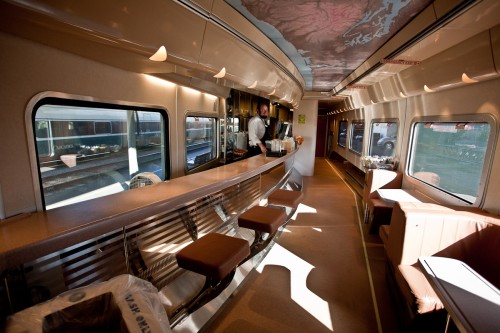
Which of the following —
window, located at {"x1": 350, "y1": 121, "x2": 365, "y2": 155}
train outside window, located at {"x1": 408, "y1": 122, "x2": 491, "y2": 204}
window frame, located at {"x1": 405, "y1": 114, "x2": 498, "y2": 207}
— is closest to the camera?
window frame, located at {"x1": 405, "y1": 114, "x2": 498, "y2": 207}

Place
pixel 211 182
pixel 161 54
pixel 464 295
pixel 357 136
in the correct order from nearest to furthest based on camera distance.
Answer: pixel 464 295 → pixel 161 54 → pixel 211 182 → pixel 357 136

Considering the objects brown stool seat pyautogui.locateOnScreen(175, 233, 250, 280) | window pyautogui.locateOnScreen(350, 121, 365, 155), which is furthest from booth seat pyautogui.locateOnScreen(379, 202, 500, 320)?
window pyautogui.locateOnScreen(350, 121, 365, 155)

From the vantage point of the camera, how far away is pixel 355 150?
862 cm

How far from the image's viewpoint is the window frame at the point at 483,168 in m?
2.64

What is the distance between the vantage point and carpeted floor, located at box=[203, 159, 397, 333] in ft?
7.13

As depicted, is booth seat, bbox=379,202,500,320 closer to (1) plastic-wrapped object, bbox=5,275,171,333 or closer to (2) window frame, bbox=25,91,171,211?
(1) plastic-wrapped object, bbox=5,275,171,333

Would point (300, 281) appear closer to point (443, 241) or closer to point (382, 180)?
point (443, 241)

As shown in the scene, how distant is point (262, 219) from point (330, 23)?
6.97 ft

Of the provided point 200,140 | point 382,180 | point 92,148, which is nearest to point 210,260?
point 92,148

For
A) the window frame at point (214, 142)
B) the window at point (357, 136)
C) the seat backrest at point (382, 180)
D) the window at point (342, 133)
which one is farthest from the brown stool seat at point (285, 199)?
the window at point (342, 133)

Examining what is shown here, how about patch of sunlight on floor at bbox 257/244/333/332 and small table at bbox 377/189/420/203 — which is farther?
small table at bbox 377/189/420/203

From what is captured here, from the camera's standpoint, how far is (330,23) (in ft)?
7.98

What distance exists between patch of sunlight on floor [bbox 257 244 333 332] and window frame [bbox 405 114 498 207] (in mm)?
2118

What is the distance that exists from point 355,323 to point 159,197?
2.09 meters
